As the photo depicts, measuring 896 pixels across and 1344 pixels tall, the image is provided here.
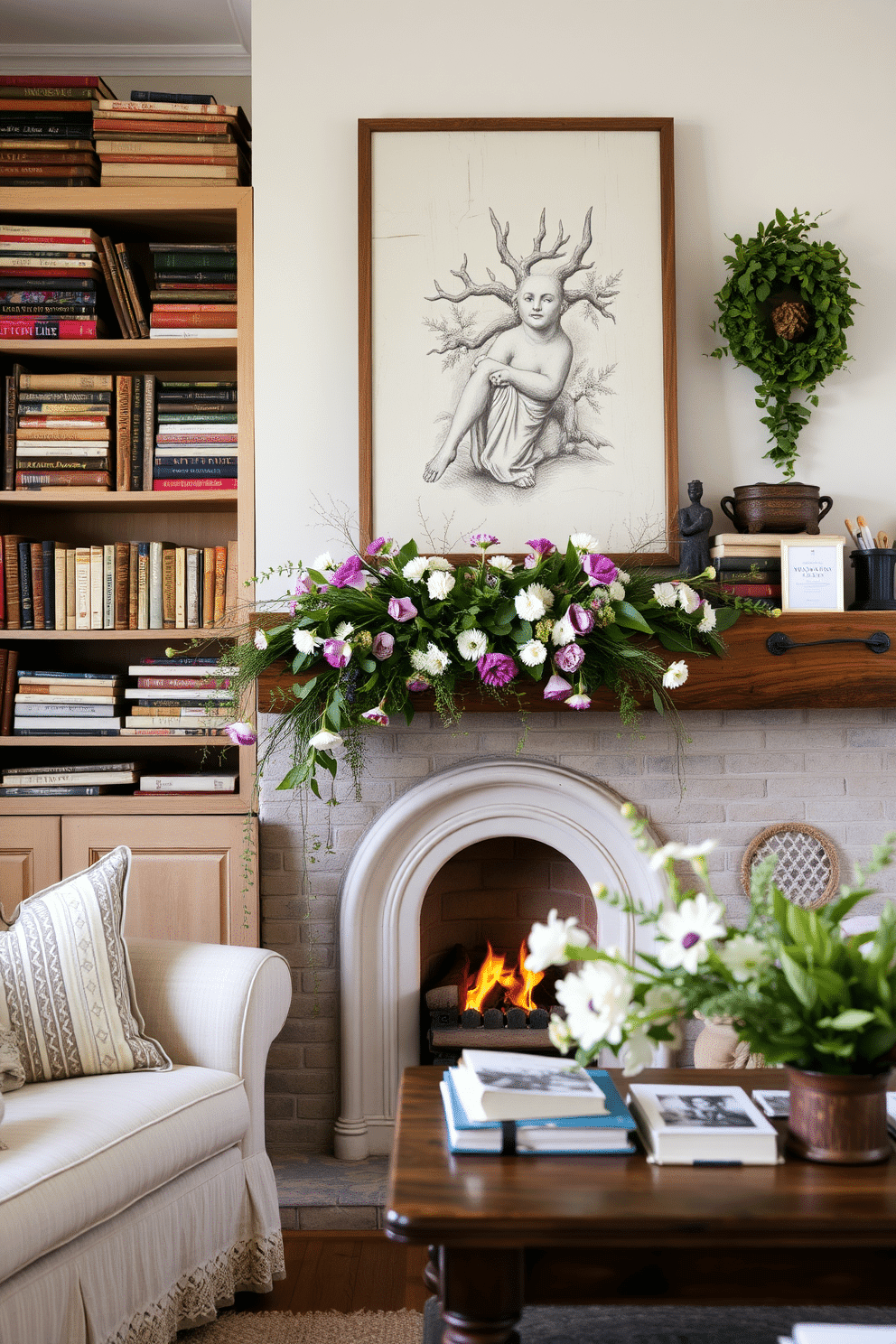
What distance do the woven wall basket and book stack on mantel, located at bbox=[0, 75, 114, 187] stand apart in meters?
2.41

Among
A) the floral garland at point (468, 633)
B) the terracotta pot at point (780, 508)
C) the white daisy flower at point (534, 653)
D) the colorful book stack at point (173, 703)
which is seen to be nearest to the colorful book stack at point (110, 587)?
the colorful book stack at point (173, 703)

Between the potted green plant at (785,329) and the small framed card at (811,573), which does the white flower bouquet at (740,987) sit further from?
the potted green plant at (785,329)

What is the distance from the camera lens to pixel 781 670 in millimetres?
2488

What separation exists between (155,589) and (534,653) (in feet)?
3.51

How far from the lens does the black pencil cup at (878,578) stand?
252 cm

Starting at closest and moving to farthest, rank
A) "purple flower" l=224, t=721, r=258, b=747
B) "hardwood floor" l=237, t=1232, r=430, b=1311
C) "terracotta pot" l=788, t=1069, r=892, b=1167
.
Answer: "terracotta pot" l=788, t=1069, r=892, b=1167, "hardwood floor" l=237, t=1232, r=430, b=1311, "purple flower" l=224, t=721, r=258, b=747

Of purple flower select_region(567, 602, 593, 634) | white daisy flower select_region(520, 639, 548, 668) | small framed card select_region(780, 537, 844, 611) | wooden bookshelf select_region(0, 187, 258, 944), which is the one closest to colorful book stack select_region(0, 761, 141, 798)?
wooden bookshelf select_region(0, 187, 258, 944)

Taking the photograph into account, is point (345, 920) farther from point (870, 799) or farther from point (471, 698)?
point (870, 799)

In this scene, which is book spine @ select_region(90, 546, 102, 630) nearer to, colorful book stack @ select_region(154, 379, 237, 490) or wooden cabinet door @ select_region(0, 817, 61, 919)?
colorful book stack @ select_region(154, 379, 237, 490)

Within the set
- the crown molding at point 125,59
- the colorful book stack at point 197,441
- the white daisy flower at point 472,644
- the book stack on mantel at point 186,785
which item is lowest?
the book stack on mantel at point 186,785

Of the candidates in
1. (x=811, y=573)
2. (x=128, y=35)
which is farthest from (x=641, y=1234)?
(x=128, y=35)

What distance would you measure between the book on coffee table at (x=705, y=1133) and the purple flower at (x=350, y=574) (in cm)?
126

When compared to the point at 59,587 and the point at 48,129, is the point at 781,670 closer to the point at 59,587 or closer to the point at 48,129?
the point at 59,587

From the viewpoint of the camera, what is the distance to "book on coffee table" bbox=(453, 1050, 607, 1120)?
4.41ft
